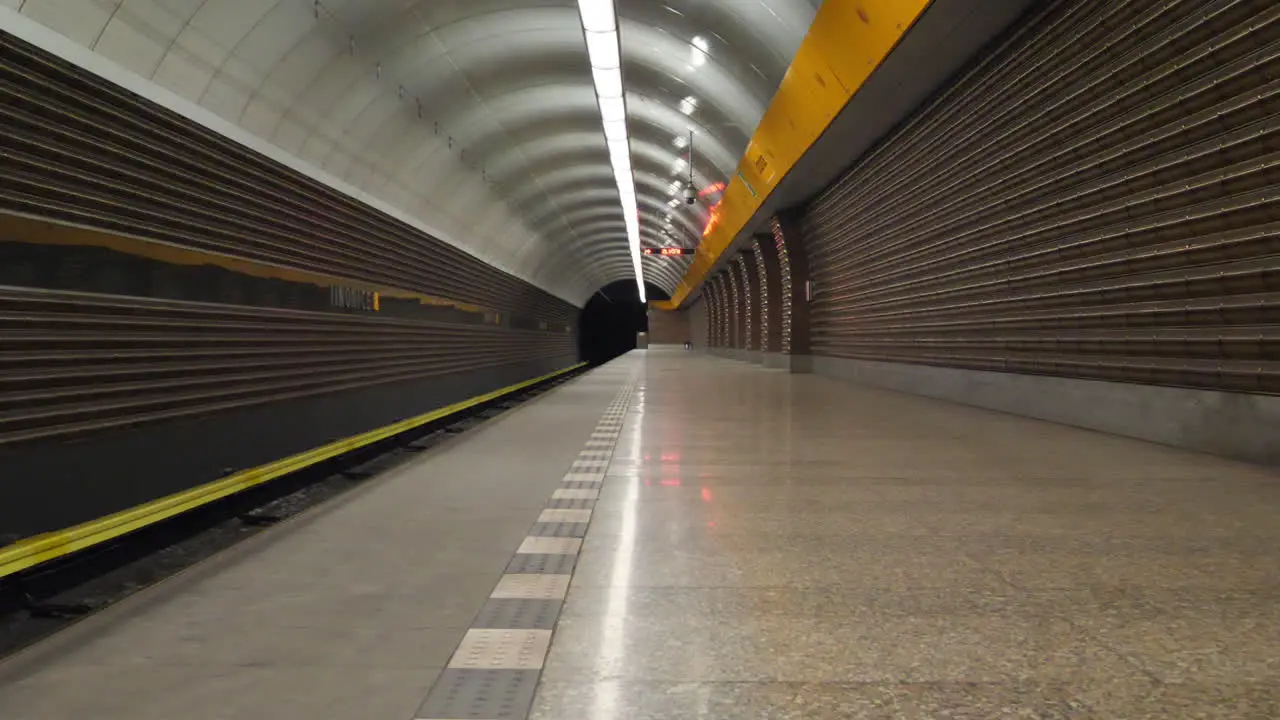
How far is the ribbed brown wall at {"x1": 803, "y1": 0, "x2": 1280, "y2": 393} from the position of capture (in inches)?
237

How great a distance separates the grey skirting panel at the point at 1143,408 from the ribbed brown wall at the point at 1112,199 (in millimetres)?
129

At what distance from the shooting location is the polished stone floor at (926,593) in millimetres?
2273

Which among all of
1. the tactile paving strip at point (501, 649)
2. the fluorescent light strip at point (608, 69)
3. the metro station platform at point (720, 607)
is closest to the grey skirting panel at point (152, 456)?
the metro station platform at point (720, 607)

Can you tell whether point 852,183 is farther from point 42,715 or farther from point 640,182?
point 42,715

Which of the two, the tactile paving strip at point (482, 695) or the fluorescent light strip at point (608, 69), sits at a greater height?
the fluorescent light strip at point (608, 69)

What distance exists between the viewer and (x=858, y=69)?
35.2 ft

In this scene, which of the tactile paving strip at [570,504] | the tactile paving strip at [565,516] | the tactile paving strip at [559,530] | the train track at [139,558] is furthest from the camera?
the tactile paving strip at [570,504]

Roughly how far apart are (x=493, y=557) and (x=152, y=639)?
1339 mm

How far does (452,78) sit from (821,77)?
224 inches

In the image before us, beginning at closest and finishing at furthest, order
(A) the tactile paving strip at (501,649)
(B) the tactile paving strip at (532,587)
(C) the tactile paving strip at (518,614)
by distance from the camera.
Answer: (A) the tactile paving strip at (501,649), (C) the tactile paving strip at (518,614), (B) the tactile paving strip at (532,587)

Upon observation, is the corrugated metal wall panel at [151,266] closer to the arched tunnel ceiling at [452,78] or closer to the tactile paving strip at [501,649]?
the arched tunnel ceiling at [452,78]

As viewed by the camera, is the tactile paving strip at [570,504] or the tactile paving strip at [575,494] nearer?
the tactile paving strip at [570,504]

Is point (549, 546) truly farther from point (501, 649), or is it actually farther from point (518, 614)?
point (501, 649)

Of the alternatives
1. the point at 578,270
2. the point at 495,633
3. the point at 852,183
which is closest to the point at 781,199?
the point at 852,183
